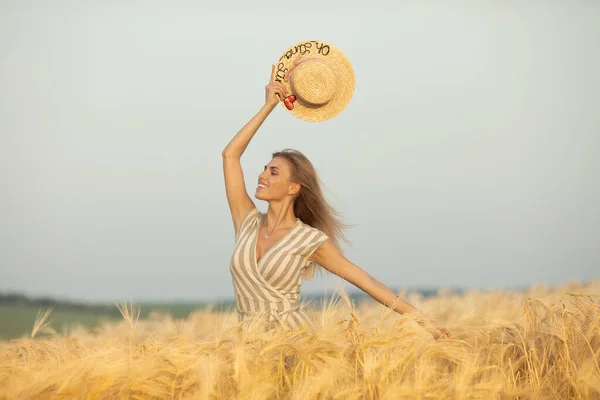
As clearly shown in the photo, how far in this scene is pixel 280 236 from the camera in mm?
4797

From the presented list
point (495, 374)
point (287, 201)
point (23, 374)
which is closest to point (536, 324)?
point (495, 374)

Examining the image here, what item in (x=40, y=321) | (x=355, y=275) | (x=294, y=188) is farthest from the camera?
(x=294, y=188)

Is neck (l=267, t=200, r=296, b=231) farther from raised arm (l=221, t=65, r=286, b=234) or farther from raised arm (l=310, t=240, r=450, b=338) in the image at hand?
raised arm (l=310, t=240, r=450, b=338)

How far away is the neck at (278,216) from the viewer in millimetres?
4887

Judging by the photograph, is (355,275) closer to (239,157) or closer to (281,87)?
(239,157)

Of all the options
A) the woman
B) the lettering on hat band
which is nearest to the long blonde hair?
the woman

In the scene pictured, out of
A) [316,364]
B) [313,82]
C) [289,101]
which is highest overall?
[313,82]

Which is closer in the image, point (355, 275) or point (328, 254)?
point (355, 275)

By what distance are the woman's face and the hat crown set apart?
17.7 inches

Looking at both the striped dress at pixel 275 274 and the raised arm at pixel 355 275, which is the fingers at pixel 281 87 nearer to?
the striped dress at pixel 275 274

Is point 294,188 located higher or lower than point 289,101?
lower

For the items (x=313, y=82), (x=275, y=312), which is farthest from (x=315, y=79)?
(x=275, y=312)

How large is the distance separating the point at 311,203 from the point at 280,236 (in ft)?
1.19

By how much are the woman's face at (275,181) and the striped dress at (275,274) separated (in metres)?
0.23
